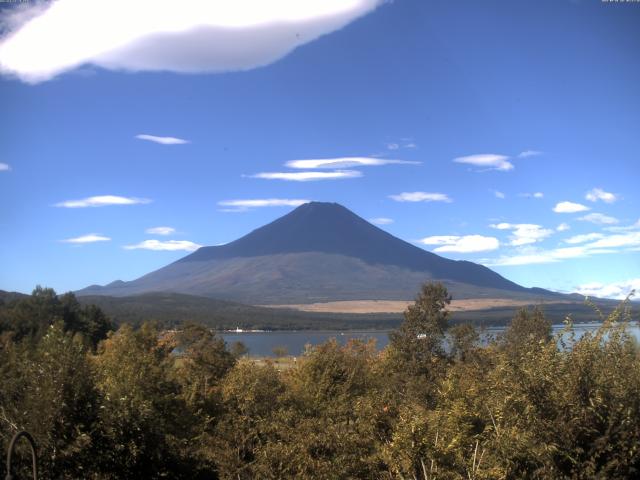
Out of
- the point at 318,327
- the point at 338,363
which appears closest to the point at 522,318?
the point at 338,363

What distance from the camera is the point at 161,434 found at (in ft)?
52.6

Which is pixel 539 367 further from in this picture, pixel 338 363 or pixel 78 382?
pixel 338 363

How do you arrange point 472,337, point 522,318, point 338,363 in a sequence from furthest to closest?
point 522,318, point 472,337, point 338,363

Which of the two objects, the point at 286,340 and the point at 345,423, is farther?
the point at 286,340

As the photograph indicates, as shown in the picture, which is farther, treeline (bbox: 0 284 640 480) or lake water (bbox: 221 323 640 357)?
lake water (bbox: 221 323 640 357)

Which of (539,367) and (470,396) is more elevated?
(539,367)

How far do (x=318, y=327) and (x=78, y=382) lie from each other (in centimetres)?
18508

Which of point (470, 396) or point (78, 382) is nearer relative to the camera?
point (78, 382)

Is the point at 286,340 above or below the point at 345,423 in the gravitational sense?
below

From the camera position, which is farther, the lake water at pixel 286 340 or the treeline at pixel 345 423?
the lake water at pixel 286 340

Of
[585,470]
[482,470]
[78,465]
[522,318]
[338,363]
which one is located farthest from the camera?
[522,318]

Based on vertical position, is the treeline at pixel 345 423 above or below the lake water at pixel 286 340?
above

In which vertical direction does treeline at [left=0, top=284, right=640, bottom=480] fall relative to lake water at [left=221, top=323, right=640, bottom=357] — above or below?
above

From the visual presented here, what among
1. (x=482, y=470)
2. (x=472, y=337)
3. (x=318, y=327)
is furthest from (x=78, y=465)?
(x=318, y=327)
